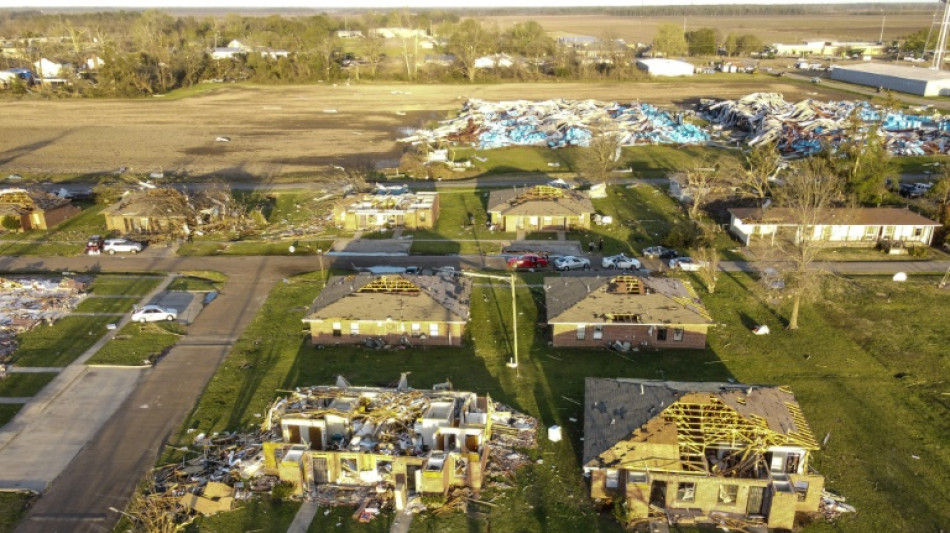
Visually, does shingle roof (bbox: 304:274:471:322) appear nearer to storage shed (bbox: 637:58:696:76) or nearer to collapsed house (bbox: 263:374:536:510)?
collapsed house (bbox: 263:374:536:510)

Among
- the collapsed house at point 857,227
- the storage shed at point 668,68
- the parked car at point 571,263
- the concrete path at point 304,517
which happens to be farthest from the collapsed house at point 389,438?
the storage shed at point 668,68

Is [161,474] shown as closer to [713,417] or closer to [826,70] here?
[713,417]

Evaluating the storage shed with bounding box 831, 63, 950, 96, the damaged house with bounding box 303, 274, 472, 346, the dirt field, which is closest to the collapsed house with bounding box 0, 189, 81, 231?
the dirt field

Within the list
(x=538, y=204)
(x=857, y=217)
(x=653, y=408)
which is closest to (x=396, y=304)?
(x=653, y=408)

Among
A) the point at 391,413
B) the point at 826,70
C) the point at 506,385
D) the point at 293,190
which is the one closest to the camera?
the point at 391,413

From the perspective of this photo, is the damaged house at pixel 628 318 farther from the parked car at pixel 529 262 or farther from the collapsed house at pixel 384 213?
the collapsed house at pixel 384 213

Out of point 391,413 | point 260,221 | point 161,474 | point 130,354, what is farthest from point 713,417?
point 260,221

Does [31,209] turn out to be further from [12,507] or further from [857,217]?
[857,217]
